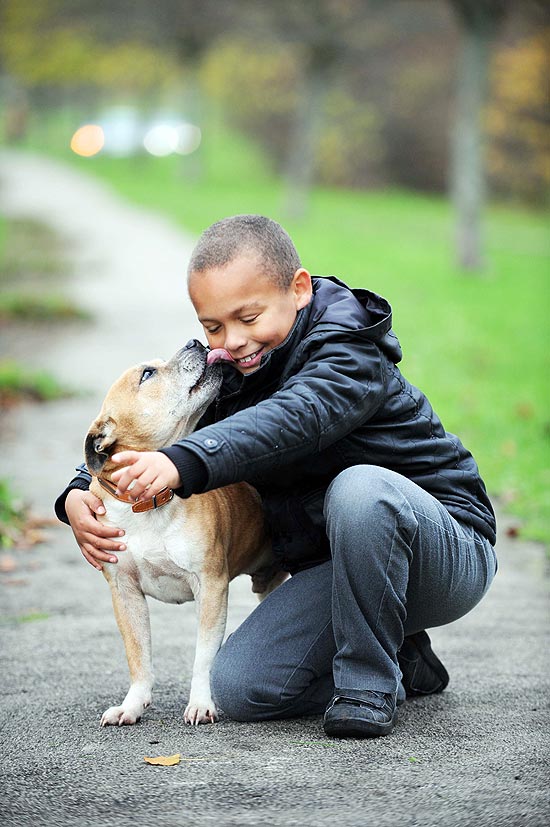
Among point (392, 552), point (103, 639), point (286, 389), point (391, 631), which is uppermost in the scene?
point (286, 389)

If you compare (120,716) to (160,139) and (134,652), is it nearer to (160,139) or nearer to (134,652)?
(134,652)

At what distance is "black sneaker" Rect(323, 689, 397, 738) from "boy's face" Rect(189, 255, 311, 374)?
1122 mm

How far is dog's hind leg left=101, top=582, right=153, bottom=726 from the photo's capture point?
370 centimetres

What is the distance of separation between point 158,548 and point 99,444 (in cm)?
41

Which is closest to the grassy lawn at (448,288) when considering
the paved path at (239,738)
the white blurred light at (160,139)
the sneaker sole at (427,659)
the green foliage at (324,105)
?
the green foliage at (324,105)

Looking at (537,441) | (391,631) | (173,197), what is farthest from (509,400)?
(173,197)

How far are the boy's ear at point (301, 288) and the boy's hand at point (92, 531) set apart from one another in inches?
39.0

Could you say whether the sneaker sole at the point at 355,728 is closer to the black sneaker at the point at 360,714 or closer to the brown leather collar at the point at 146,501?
the black sneaker at the point at 360,714

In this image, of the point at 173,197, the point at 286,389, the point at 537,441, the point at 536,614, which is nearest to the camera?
the point at 286,389

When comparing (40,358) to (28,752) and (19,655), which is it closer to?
(19,655)

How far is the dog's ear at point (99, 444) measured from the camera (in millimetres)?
3816

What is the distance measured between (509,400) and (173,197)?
871 inches

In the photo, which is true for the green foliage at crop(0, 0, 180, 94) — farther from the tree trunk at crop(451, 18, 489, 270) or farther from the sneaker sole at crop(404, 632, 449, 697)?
the sneaker sole at crop(404, 632, 449, 697)

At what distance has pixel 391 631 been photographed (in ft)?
11.6
